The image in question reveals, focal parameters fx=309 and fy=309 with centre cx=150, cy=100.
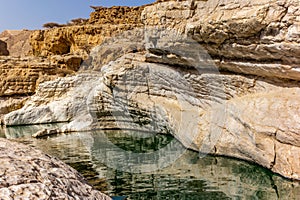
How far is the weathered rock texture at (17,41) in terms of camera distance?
44862mm

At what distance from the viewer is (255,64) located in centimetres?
733

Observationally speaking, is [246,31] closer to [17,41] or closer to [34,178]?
[34,178]

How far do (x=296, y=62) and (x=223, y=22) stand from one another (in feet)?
6.34

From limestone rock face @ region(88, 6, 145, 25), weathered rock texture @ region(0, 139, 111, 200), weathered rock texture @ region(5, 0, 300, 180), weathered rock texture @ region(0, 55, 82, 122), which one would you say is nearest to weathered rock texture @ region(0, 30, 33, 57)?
limestone rock face @ region(88, 6, 145, 25)

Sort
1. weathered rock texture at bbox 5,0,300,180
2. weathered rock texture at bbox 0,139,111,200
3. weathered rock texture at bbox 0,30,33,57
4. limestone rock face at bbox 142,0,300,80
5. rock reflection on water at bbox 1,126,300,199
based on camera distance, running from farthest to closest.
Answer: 1. weathered rock texture at bbox 0,30,33,57
2. weathered rock texture at bbox 5,0,300,180
3. limestone rock face at bbox 142,0,300,80
4. rock reflection on water at bbox 1,126,300,199
5. weathered rock texture at bbox 0,139,111,200

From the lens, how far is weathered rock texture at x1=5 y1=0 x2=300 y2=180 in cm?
645

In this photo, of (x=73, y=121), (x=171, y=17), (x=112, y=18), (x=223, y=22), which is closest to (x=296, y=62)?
(x=223, y=22)

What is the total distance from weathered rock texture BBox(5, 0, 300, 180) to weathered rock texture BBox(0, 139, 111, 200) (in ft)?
16.4

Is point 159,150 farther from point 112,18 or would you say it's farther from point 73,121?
point 112,18

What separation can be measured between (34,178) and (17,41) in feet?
168

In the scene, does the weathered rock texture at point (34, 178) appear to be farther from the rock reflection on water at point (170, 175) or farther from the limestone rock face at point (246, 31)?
the limestone rock face at point (246, 31)

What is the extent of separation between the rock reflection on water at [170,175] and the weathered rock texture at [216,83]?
1.60ft

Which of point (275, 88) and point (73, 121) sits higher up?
point (275, 88)

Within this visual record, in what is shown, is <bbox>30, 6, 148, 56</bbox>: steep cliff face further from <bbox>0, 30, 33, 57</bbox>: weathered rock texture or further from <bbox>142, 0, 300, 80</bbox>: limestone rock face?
<bbox>0, 30, 33, 57</bbox>: weathered rock texture
